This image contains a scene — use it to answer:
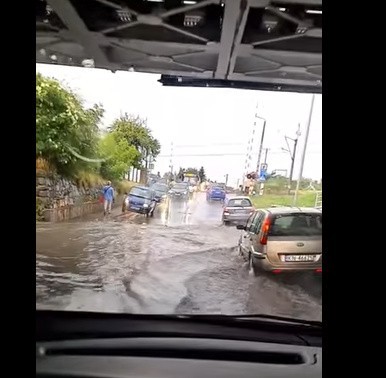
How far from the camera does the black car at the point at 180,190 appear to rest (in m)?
3.25

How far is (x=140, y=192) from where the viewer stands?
10.9 ft

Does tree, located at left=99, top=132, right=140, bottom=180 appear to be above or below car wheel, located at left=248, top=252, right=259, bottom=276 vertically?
above

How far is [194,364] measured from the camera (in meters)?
1.58

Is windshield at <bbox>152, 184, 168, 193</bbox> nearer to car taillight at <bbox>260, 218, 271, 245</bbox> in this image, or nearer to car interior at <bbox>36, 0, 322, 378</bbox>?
car interior at <bbox>36, 0, 322, 378</bbox>

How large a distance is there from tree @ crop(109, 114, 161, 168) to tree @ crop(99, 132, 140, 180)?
6 cm

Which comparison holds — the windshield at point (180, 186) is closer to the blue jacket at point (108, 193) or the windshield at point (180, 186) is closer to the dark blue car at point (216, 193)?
the dark blue car at point (216, 193)

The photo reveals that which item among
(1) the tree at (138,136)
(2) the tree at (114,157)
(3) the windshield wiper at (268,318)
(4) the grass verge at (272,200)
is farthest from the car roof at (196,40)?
(3) the windshield wiper at (268,318)

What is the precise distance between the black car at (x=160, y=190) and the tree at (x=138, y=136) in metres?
0.20

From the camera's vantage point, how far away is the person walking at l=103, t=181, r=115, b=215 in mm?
3197

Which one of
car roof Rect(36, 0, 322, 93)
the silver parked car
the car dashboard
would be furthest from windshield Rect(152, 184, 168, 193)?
the car dashboard

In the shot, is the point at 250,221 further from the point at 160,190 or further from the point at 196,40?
the point at 196,40
